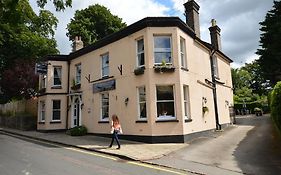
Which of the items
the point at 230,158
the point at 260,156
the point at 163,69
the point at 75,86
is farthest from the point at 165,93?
the point at 75,86

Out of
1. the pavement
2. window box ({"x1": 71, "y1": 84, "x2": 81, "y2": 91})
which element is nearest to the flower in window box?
window box ({"x1": 71, "y1": 84, "x2": 81, "y2": 91})

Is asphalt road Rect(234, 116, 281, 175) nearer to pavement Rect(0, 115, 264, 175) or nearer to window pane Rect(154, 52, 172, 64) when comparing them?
pavement Rect(0, 115, 264, 175)

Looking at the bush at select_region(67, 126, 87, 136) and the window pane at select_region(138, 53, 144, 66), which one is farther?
the bush at select_region(67, 126, 87, 136)

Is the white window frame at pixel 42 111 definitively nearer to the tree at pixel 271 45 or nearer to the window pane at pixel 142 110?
the window pane at pixel 142 110

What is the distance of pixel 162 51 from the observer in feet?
51.5

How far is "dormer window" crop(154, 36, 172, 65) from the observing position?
51.4ft

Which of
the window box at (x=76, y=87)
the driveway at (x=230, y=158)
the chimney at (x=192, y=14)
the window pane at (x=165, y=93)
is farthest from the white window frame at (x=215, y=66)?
the window box at (x=76, y=87)

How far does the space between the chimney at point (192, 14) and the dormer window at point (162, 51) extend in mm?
4018

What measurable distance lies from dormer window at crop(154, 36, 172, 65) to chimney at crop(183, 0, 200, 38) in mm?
4018

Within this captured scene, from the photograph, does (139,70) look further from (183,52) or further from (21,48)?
(21,48)

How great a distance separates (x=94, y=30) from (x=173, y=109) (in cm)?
2784

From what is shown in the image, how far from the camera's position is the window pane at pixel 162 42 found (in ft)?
51.9

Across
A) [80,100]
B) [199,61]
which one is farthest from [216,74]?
[80,100]

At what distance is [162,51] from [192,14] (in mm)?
5046
